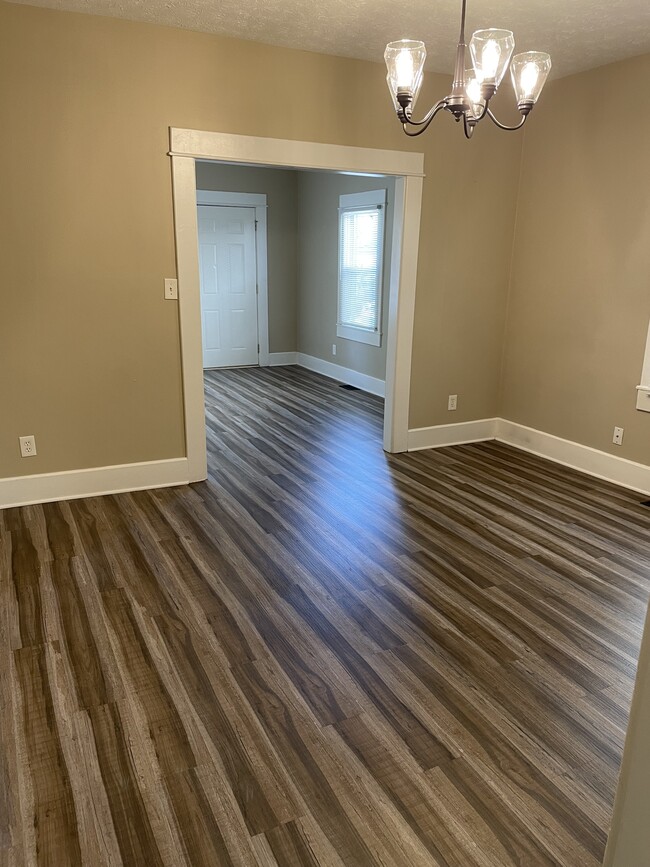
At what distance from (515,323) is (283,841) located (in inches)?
166

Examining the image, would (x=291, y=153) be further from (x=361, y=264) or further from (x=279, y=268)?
(x=279, y=268)

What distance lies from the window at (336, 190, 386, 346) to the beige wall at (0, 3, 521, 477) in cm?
214

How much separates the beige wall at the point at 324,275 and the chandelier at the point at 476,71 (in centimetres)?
383

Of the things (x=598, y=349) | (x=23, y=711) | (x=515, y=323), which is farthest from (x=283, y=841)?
(x=515, y=323)

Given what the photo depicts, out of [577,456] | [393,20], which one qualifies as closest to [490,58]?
[393,20]

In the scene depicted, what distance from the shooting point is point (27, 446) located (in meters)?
3.68

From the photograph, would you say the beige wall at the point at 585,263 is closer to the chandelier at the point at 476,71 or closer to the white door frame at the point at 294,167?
the white door frame at the point at 294,167

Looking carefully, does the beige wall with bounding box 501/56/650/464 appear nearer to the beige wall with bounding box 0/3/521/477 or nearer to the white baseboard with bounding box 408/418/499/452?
the white baseboard with bounding box 408/418/499/452

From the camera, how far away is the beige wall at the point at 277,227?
770cm

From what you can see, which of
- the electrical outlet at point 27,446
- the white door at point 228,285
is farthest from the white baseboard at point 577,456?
the white door at point 228,285

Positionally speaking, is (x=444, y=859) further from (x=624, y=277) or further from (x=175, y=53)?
(x=175, y=53)

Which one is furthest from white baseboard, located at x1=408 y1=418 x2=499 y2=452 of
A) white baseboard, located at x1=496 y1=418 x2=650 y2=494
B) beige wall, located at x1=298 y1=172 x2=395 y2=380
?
beige wall, located at x1=298 y1=172 x2=395 y2=380

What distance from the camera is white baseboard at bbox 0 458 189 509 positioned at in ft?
12.2

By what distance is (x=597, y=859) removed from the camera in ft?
5.15
